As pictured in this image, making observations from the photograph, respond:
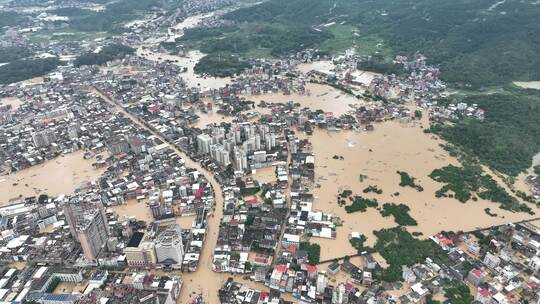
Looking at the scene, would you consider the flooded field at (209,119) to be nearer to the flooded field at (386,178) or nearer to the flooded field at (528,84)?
the flooded field at (386,178)

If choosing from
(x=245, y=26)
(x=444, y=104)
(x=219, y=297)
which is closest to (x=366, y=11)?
(x=245, y=26)

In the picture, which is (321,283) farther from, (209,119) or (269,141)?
(209,119)

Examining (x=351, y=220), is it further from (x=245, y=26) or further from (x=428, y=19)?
(x=245, y=26)

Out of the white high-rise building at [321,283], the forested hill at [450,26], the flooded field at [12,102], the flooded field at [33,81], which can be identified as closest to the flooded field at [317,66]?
the forested hill at [450,26]

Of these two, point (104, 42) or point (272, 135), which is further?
point (104, 42)

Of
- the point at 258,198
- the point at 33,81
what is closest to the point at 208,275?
the point at 258,198
